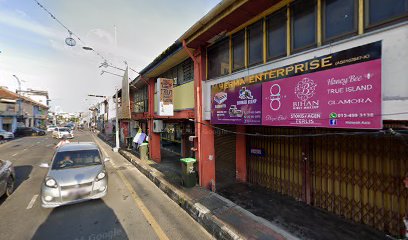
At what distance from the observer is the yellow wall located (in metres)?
8.24

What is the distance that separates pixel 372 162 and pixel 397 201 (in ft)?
3.00

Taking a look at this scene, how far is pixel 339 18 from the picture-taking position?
3701 millimetres

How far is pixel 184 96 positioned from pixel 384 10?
6962 millimetres

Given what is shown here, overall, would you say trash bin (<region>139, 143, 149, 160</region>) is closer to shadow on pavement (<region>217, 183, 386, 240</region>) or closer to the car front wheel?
the car front wheel

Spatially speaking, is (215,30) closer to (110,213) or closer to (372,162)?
(372,162)

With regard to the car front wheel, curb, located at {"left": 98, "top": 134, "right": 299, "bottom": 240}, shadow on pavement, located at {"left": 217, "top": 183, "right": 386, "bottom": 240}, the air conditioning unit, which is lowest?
shadow on pavement, located at {"left": 217, "top": 183, "right": 386, "bottom": 240}

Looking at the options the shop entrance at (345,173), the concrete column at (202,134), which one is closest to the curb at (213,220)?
the concrete column at (202,134)

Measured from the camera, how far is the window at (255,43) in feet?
17.2

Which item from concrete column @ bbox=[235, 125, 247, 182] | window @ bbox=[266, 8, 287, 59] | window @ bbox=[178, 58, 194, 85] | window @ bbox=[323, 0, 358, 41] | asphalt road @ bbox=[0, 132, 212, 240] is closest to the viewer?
window @ bbox=[323, 0, 358, 41]

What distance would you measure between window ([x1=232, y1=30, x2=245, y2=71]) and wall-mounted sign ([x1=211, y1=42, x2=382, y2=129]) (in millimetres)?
Result: 752

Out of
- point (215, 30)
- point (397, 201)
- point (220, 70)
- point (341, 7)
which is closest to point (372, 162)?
point (397, 201)

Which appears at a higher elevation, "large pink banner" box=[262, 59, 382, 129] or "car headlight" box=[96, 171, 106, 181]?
"large pink banner" box=[262, 59, 382, 129]

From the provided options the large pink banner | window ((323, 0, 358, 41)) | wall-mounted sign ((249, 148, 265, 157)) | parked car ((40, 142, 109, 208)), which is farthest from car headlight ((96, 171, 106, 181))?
window ((323, 0, 358, 41))

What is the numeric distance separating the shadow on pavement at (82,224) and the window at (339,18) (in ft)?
20.9
